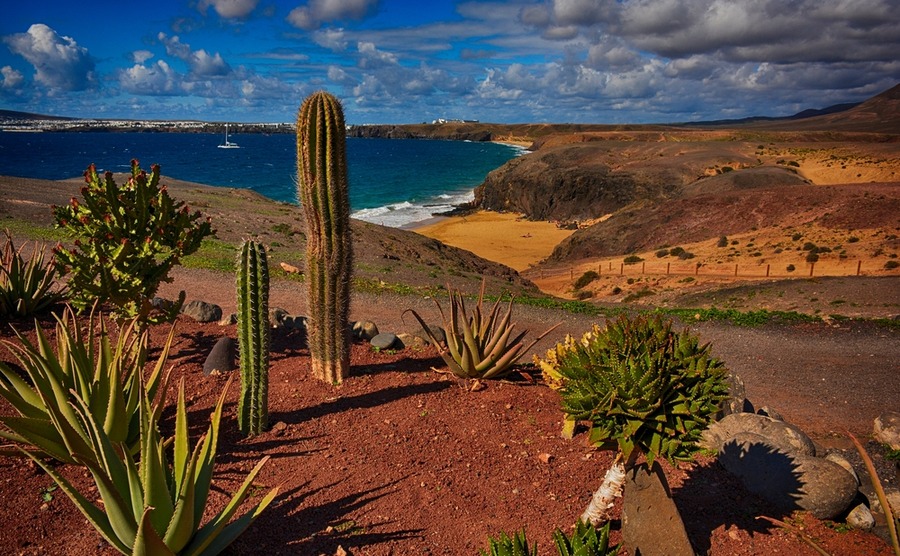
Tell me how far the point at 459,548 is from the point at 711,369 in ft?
6.85

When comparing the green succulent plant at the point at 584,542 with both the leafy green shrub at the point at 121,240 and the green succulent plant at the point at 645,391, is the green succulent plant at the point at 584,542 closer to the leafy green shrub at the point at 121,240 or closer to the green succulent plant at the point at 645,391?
the green succulent plant at the point at 645,391

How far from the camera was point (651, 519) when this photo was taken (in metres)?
4.10

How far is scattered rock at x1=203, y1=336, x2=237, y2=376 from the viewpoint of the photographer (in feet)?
22.6

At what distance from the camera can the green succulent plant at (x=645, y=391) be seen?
11.7 feet

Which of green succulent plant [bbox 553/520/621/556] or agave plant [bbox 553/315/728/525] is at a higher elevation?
agave plant [bbox 553/315/728/525]

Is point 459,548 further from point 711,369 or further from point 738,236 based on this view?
point 738,236

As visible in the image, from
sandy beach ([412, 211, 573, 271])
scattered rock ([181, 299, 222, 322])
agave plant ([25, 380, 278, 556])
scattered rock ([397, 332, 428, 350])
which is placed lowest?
sandy beach ([412, 211, 573, 271])

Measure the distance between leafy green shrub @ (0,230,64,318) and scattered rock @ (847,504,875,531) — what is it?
8.99 meters

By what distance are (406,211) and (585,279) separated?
121ft

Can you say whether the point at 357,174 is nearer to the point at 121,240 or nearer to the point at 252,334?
the point at 121,240

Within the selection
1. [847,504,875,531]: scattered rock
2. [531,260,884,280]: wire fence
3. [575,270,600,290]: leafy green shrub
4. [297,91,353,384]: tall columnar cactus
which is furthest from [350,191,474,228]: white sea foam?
[847,504,875,531]: scattered rock

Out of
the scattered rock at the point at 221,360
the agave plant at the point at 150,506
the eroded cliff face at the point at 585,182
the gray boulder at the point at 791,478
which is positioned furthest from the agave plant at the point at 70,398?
the eroded cliff face at the point at 585,182

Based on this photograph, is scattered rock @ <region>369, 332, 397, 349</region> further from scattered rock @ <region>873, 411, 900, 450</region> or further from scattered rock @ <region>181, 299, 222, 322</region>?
scattered rock @ <region>873, 411, 900, 450</region>

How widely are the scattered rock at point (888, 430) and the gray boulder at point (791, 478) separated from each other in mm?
3265
